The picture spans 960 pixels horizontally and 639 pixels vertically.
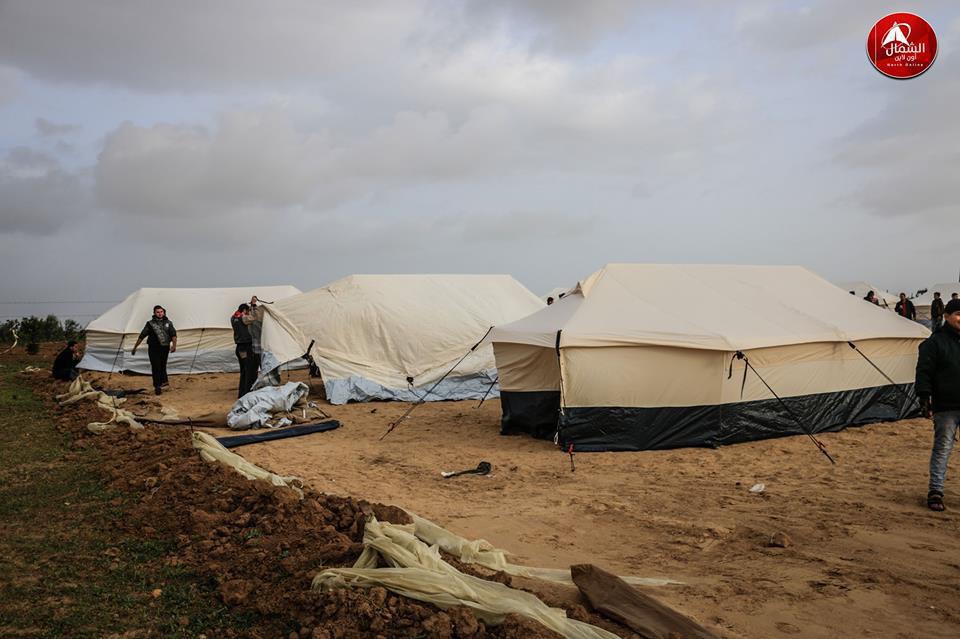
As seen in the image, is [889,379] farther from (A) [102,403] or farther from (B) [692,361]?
(A) [102,403]

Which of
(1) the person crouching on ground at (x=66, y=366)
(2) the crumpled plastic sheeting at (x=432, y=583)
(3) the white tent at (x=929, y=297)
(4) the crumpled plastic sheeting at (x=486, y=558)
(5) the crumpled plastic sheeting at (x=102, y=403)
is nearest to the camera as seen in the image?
(2) the crumpled plastic sheeting at (x=432, y=583)

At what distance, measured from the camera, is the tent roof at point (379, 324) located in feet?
45.5

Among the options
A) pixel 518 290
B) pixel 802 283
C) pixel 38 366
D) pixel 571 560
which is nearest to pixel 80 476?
pixel 571 560

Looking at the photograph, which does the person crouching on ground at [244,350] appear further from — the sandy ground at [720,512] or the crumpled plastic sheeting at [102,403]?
the sandy ground at [720,512]

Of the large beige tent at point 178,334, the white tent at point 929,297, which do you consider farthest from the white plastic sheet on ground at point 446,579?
the white tent at point 929,297

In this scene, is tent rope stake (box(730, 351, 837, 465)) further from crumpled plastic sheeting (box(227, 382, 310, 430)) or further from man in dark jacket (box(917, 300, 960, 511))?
crumpled plastic sheeting (box(227, 382, 310, 430))

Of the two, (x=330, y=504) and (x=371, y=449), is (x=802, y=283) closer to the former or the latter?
(x=371, y=449)

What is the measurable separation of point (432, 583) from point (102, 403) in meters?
9.60

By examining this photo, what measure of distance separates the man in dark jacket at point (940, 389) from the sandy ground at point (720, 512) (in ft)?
1.01

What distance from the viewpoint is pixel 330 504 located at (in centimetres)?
534

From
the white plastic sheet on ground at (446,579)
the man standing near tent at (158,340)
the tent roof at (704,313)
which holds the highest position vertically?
the tent roof at (704,313)

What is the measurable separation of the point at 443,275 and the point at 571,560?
12293 mm

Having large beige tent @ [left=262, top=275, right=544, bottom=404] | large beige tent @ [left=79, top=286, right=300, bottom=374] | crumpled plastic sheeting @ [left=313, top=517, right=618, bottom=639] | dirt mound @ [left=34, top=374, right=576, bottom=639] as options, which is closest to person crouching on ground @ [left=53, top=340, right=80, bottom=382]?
large beige tent @ [left=79, top=286, right=300, bottom=374]

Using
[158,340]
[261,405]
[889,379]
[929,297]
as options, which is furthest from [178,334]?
[929,297]
